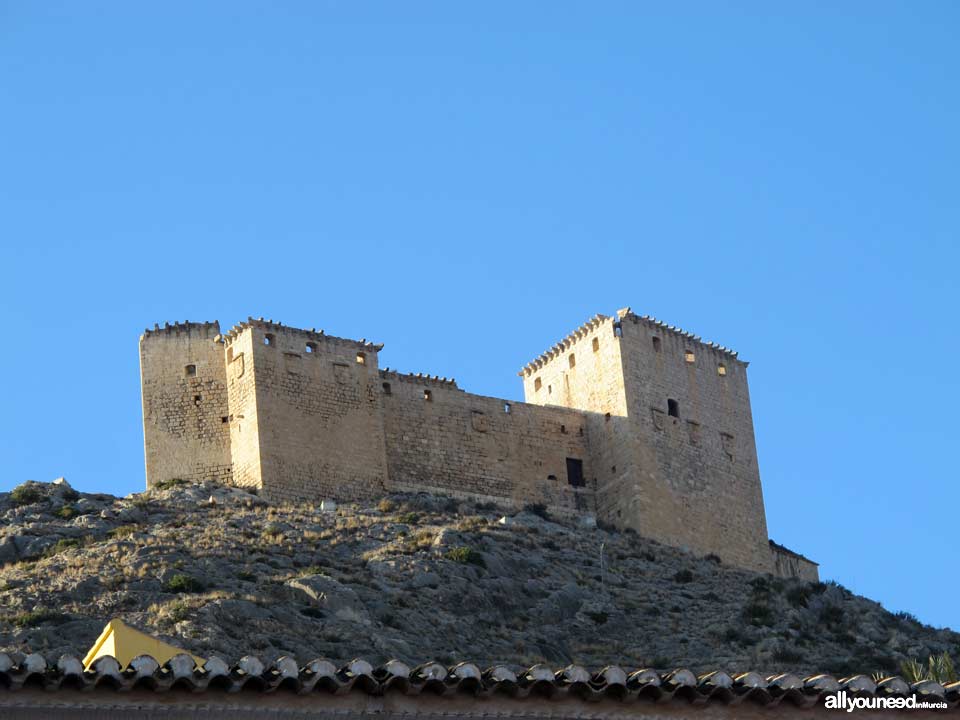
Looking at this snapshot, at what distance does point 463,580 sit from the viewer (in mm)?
41719

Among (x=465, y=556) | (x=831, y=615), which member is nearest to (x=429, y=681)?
(x=465, y=556)

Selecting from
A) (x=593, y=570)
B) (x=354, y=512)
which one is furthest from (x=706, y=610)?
(x=354, y=512)

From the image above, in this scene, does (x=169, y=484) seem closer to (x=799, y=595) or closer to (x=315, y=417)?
(x=315, y=417)

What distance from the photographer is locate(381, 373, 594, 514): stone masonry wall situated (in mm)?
49375

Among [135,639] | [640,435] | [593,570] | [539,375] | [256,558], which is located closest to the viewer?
[135,639]

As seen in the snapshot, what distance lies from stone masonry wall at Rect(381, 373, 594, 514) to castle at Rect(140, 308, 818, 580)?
0.13ft

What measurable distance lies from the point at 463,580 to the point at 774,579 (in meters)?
10.9

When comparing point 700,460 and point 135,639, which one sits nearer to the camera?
point 135,639

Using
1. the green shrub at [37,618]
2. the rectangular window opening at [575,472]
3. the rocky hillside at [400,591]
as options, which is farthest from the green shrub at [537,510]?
the green shrub at [37,618]

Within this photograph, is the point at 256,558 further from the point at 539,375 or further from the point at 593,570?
the point at 539,375

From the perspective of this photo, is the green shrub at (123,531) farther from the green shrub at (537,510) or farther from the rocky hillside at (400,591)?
the green shrub at (537,510)

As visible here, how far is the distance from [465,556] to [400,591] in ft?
9.07

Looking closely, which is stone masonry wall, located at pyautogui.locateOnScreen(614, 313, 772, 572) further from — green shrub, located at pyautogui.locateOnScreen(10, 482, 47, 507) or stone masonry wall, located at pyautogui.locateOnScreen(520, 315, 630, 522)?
green shrub, located at pyautogui.locateOnScreen(10, 482, 47, 507)

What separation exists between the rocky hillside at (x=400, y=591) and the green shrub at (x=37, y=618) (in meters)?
0.06
